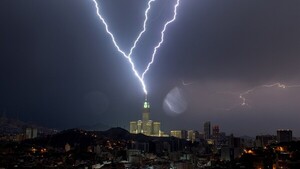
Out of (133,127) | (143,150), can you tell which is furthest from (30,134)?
(133,127)

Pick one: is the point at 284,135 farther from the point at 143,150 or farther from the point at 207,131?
the point at 207,131

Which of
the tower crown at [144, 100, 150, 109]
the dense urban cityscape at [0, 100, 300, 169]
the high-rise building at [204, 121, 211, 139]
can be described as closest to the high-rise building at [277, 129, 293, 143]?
the dense urban cityscape at [0, 100, 300, 169]

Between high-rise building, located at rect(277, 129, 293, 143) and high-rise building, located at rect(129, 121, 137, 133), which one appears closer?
high-rise building, located at rect(277, 129, 293, 143)

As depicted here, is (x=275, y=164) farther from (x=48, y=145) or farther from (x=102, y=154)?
(x=48, y=145)

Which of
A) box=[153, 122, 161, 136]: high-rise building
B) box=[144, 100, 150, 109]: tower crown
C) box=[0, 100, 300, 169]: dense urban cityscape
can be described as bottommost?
box=[0, 100, 300, 169]: dense urban cityscape

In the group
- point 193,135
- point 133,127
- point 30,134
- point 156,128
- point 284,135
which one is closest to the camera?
point 284,135

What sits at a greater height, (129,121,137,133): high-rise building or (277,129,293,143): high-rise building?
(129,121,137,133): high-rise building

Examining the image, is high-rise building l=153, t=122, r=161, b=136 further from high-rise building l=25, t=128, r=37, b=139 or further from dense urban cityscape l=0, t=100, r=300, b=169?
high-rise building l=25, t=128, r=37, b=139

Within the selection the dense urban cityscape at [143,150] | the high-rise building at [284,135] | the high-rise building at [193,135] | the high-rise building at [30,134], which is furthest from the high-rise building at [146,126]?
the high-rise building at [284,135]

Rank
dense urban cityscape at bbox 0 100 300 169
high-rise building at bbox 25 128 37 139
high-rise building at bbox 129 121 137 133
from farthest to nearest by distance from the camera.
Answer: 1. high-rise building at bbox 129 121 137 133
2. high-rise building at bbox 25 128 37 139
3. dense urban cityscape at bbox 0 100 300 169
